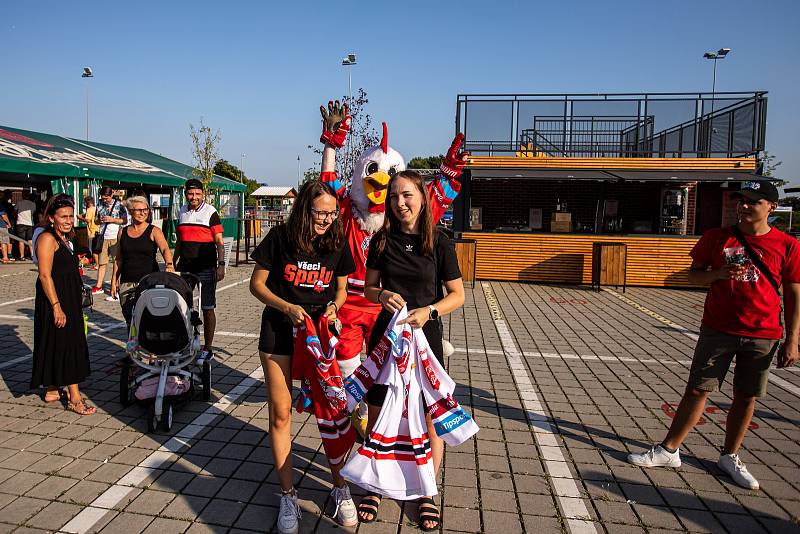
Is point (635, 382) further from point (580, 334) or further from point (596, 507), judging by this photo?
point (596, 507)

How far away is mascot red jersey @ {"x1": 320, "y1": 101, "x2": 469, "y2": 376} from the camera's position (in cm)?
405

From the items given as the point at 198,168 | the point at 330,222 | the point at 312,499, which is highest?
the point at 198,168

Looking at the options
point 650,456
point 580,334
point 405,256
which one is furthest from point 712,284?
point 580,334

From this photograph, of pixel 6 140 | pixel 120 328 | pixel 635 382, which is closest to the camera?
pixel 635 382

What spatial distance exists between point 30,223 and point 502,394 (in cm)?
1570

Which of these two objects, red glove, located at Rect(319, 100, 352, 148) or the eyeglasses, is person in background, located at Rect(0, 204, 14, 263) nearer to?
red glove, located at Rect(319, 100, 352, 148)

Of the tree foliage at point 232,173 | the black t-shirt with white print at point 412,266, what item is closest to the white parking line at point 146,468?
the black t-shirt with white print at point 412,266

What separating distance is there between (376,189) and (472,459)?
85.9 inches

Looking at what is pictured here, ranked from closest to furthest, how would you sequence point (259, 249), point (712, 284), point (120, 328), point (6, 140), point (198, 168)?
point (259, 249) → point (712, 284) → point (120, 328) → point (6, 140) → point (198, 168)

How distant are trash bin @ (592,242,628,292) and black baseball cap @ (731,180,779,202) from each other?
915 cm

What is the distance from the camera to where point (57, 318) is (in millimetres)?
4469

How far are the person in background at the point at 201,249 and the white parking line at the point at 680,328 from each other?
6231 mm

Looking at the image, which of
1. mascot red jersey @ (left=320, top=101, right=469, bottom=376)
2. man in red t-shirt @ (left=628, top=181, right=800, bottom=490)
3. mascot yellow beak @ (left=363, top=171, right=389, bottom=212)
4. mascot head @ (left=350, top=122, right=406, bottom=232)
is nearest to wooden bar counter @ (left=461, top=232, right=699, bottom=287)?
mascot red jersey @ (left=320, top=101, right=469, bottom=376)

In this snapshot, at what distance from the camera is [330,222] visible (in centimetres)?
317
